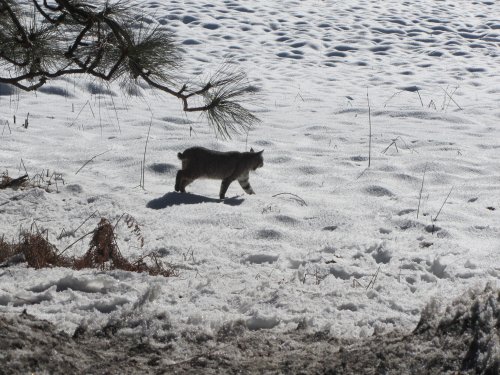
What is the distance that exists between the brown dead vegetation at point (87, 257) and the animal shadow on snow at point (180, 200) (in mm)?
1723

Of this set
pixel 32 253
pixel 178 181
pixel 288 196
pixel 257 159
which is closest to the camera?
pixel 32 253

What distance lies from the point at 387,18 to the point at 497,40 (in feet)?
9.94

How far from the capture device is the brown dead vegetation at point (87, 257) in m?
4.41

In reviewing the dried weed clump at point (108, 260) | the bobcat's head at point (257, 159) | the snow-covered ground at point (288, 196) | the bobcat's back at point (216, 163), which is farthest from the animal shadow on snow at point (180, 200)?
the dried weed clump at point (108, 260)

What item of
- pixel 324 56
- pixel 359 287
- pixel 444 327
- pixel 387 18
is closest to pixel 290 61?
pixel 324 56

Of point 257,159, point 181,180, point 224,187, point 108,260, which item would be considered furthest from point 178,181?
point 108,260

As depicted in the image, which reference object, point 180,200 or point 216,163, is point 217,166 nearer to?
point 216,163

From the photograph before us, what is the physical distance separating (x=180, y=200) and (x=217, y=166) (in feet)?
3.75

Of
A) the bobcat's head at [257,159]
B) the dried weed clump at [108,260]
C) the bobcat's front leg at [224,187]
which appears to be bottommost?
the bobcat's front leg at [224,187]

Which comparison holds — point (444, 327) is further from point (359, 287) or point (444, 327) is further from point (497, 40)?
point (497, 40)

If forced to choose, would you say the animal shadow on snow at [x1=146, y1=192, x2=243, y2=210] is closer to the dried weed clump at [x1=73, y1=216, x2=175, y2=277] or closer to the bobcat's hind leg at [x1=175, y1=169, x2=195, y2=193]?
the bobcat's hind leg at [x1=175, y1=169, x2=195, y2=193]

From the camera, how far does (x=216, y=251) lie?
4.98m

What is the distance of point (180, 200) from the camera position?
22.1 feet

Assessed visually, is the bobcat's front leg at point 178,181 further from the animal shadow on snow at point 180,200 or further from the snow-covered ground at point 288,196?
the animal shadow on snow at point 180,200
